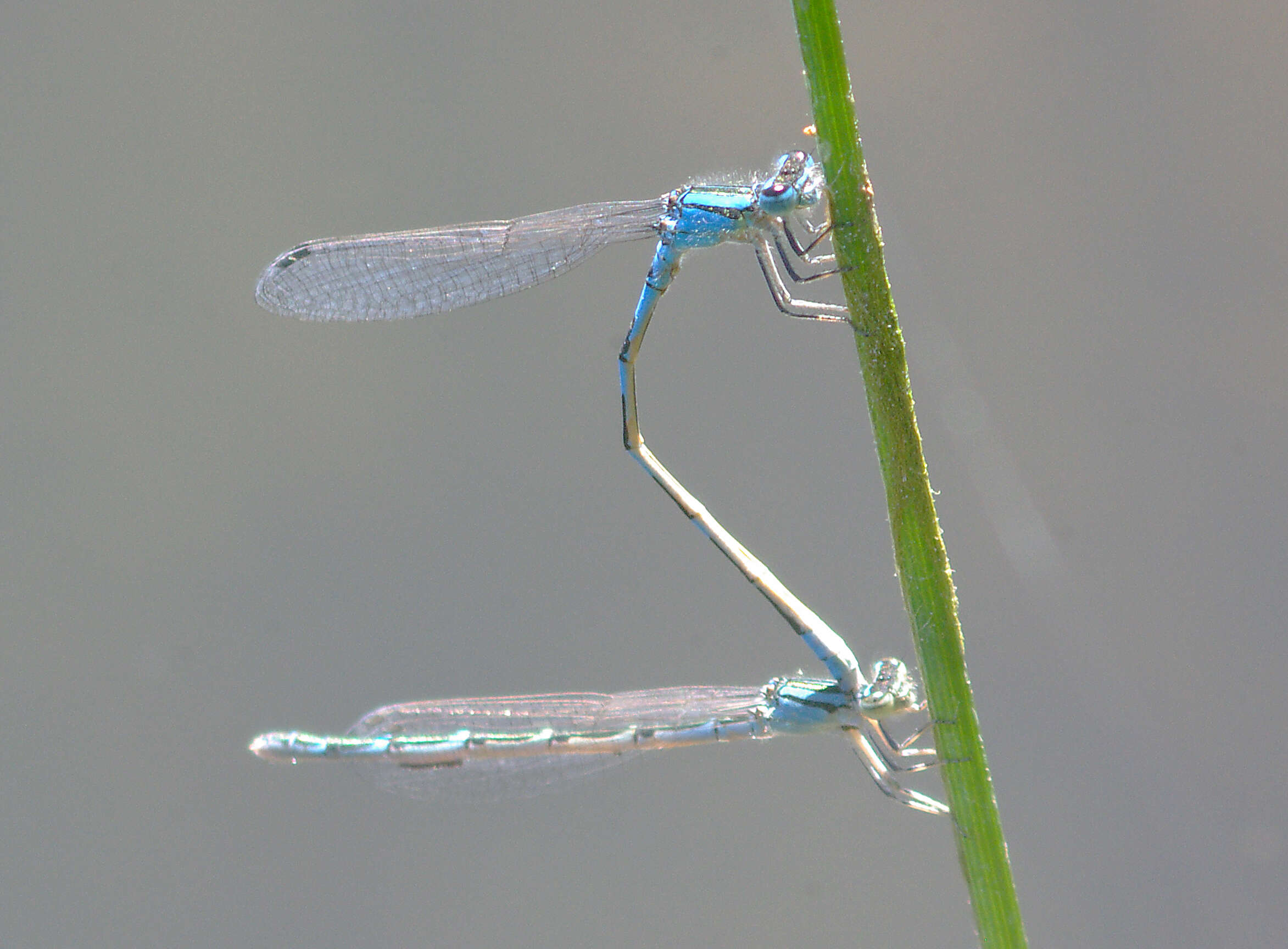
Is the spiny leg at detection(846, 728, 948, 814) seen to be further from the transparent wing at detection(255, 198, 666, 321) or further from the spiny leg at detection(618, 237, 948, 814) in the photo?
the transparent wing at detection(255, 198, 666, 321)

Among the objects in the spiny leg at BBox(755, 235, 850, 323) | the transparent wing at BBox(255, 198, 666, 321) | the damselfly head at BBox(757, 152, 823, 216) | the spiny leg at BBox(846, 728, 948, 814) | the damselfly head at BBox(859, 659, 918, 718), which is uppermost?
the transparent wing at BBox(255, 198, 666, 321)

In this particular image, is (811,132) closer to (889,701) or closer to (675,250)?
(675,250)

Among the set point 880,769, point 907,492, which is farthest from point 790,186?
point 880,769

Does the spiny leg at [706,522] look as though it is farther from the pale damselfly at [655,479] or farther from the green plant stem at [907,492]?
the green plant stem at [907,492]

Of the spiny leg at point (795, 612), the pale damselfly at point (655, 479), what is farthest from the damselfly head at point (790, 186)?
the spiny leg at point (795, 612)

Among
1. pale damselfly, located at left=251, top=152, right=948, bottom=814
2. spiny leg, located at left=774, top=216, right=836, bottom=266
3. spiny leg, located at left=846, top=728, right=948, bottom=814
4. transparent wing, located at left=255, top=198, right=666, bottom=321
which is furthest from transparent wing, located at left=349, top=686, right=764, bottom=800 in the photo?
spiny leg, located at left=774, top=216, right=836, bottom=266

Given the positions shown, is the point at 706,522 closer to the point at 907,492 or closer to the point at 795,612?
the point at 795,612

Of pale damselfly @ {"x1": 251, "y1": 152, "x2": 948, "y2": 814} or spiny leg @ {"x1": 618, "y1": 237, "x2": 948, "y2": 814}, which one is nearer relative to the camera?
pale damselfly @ {"x1": 251, "y1": 152, "x2": 948, "y2": 814}
